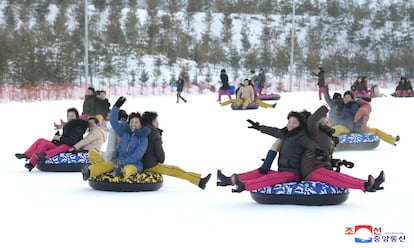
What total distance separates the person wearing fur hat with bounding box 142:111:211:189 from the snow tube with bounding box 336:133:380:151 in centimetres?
621

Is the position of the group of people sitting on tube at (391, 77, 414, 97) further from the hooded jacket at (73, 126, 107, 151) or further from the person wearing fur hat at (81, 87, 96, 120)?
the hooded jacket at (73, 126, 107, 151)

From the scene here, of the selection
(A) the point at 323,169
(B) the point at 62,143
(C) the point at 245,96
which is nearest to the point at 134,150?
(A) the point at 323,169

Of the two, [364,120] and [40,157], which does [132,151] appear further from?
[364,120]

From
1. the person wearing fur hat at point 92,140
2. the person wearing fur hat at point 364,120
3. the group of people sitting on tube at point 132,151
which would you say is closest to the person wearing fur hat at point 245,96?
the person wearing fur hat at point 364,120

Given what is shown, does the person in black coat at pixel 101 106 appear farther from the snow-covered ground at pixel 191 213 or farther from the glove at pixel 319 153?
the glove at pixel 319 153

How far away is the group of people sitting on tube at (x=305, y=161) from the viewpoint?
27.7ft

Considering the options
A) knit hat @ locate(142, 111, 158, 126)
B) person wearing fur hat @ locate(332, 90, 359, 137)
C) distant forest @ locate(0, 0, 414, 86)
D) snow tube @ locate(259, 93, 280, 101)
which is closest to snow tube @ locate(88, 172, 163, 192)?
knit hat @ locate(142, 111, 158, 126)

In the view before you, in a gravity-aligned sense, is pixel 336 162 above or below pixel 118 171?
above

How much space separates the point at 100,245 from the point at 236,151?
975cm

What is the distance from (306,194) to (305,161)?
Answer: 0.36m

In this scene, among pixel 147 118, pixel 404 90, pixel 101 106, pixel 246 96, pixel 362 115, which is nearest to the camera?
pixel 147 118

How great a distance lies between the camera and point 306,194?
8.51 meters

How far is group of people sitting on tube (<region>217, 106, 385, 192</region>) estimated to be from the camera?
8.44 m

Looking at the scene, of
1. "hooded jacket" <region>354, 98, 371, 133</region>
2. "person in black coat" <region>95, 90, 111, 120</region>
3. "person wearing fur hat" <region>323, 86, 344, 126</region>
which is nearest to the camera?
"hooded jacket" <region>354, 98, 371, 133</region>
